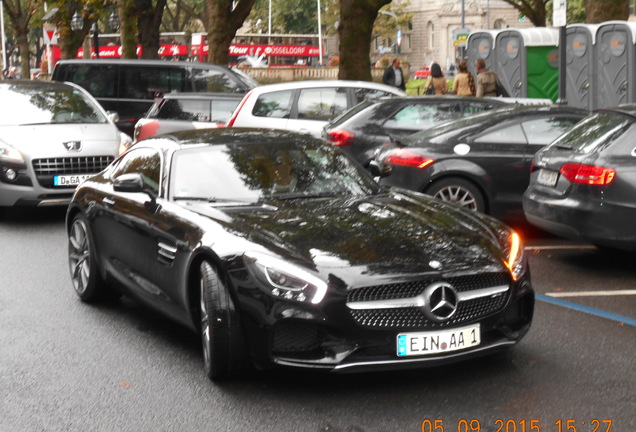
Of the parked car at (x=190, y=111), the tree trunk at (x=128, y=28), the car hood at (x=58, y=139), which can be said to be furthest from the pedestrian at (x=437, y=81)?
the tree trunk at (x=128, y=28)

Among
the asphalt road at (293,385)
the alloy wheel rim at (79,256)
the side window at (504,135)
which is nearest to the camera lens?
the asphalt road at (293,385)

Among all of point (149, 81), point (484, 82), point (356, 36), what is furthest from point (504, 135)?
point (149, 81)

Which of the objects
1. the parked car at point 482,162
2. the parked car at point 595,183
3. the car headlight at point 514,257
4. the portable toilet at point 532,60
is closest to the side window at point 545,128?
the parked car at point 482,162

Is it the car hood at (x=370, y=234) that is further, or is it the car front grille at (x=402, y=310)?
the car hood at (x=370, y=234)

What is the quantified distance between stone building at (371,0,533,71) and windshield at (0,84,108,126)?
265ft

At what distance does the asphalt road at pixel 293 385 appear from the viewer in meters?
5.63

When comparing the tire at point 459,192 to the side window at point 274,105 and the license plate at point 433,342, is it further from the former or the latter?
the license plate at point 433,342

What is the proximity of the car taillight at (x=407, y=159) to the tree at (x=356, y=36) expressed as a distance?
11.6m

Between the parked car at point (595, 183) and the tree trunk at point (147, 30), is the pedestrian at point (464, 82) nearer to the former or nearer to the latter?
the parked car at point (595, 183)

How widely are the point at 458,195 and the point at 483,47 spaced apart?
15123mm

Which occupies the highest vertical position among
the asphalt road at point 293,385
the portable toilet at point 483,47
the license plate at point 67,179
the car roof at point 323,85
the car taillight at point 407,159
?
the portable toilet at point 483,47

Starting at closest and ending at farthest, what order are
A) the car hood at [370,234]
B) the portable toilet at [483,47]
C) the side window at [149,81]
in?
the car hood at [370,234], the side window at [149,81], the portable toilet at [483,47]

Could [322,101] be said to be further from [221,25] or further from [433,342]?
[221,25]

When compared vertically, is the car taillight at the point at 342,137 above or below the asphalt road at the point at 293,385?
above
